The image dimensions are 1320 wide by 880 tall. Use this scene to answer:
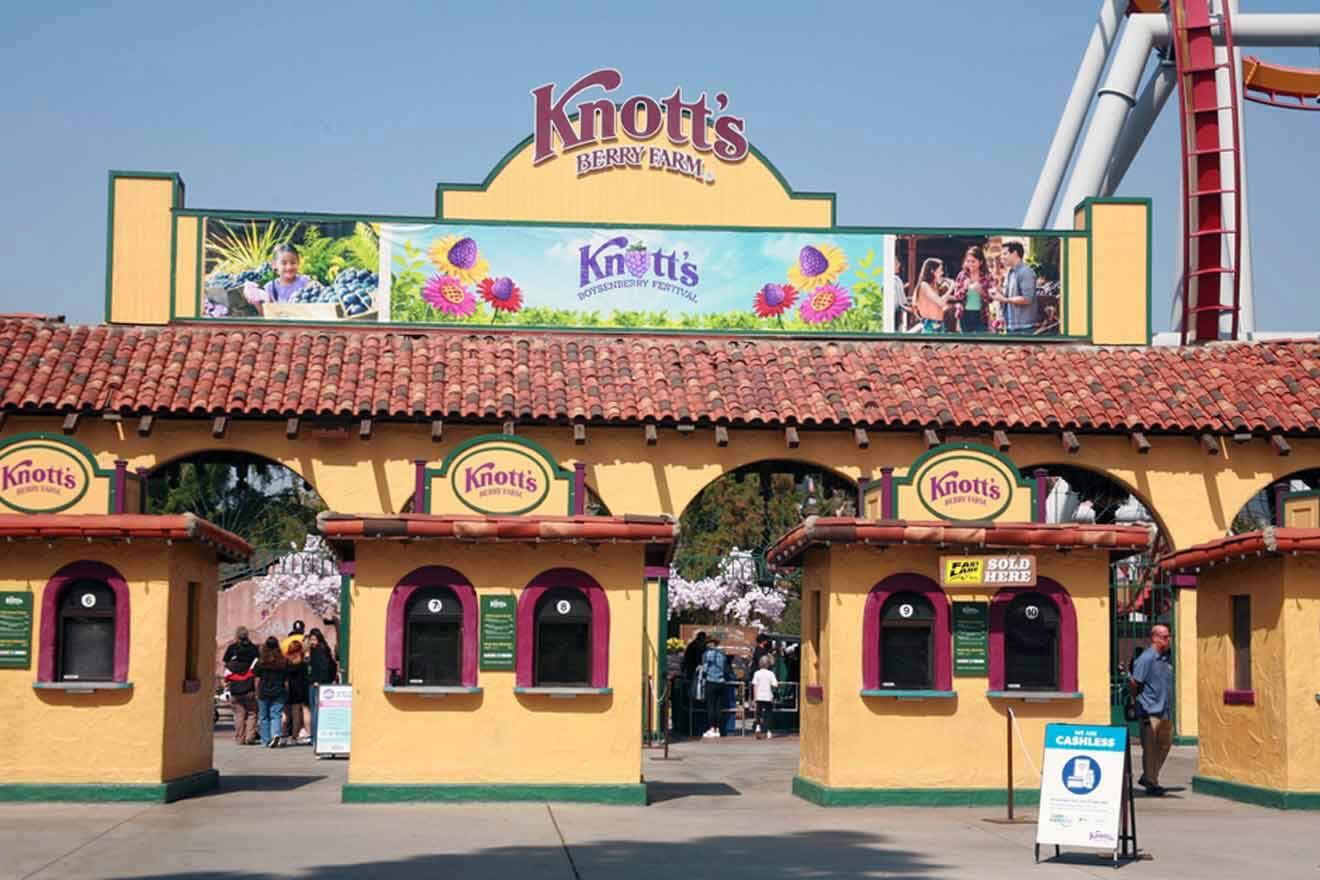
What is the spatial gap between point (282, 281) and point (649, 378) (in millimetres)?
6675

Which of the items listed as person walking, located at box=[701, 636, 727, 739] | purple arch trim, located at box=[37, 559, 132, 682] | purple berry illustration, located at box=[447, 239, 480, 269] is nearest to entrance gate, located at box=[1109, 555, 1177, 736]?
person walking, located at box=[701, 636, 727, 739]

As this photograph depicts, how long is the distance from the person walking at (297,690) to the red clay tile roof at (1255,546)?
14.0 meters

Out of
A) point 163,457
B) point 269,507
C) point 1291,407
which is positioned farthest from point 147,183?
point 269,507

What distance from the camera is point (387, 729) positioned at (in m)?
19.7

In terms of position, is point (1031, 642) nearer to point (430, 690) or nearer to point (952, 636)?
point (952, 636)

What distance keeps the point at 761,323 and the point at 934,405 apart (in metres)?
4.17

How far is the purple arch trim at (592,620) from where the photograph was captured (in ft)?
65.4

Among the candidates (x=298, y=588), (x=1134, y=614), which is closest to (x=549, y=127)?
(x=1134, y=614)

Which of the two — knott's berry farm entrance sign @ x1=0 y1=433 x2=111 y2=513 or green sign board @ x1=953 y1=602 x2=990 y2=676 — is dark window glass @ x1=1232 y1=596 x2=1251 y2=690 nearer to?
green sign board @ x1=953 y1=602 x2=990 y2=676

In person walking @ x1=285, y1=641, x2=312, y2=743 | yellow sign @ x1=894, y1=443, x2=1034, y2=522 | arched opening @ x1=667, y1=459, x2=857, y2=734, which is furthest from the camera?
arched opening @ x1=667, y1=459, x2=857, y2=734

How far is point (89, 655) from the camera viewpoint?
66.0ft

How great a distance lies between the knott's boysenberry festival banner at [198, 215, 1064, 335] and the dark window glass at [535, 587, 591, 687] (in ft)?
43.0

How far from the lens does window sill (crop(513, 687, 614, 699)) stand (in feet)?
65.0

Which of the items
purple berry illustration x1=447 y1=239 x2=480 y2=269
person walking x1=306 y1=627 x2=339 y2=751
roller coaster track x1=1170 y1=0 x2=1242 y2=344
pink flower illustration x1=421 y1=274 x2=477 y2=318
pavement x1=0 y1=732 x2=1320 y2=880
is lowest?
pavement x1=0 y1=732 x2=1320 y2=880
